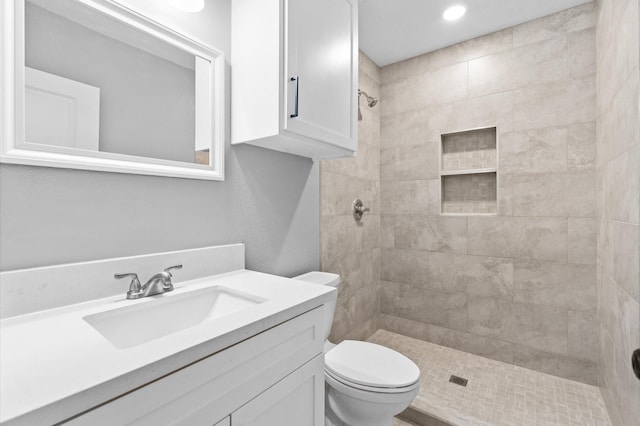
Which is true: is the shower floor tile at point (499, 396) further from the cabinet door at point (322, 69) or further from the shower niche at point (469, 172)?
the cabinet door at point (322, 69)

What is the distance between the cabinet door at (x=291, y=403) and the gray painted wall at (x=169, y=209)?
628 millimetres

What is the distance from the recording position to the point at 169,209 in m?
1.08

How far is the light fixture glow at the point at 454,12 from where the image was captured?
6.10 feet

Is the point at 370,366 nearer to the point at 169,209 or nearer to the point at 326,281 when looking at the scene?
the point at 326,281

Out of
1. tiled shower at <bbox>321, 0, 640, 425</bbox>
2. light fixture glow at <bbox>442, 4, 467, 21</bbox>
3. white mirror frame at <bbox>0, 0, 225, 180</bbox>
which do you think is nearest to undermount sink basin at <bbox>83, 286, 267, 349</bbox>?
white mirror frame at <bbox>0, 0, 225, 180</bbox>

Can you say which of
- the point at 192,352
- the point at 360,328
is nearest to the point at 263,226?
the point at 192,352

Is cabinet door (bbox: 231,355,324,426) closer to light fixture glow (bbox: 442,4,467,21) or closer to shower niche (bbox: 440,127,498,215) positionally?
shower niche (bbox: 440,127,498,215)

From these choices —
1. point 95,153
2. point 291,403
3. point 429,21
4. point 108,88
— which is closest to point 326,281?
point 291,403

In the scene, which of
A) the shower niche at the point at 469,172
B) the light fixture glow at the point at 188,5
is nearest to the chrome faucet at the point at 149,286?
the light fixture glow at the point at 188,5

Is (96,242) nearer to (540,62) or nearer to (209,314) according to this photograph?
(209,314)

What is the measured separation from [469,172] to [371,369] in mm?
1642

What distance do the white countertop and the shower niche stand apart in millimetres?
1875

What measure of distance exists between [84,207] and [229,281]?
1.72ft

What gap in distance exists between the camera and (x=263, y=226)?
145cm
